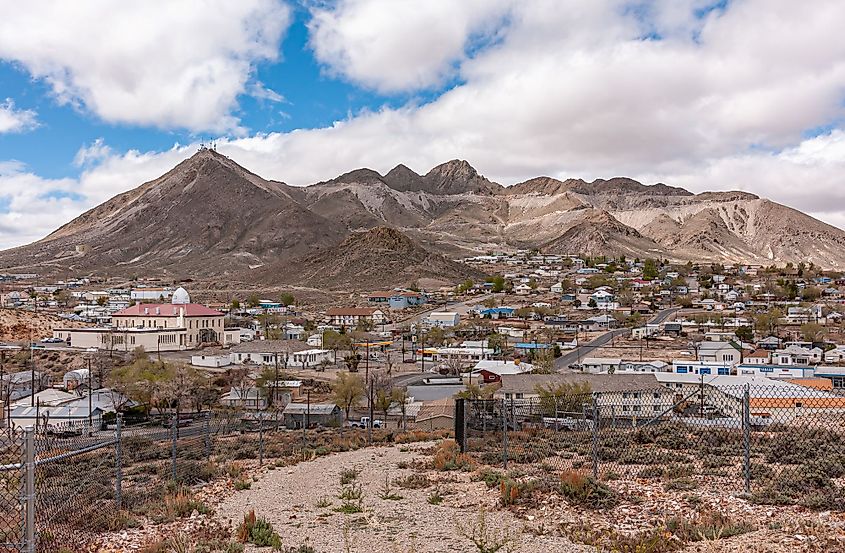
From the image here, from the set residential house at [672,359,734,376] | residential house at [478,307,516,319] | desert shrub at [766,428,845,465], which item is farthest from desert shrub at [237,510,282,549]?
residential house at [478,307,516,319]

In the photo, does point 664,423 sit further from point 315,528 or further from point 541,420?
point 315,528

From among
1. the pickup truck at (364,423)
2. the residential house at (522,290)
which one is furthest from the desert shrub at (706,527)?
the residential house at (522,290)

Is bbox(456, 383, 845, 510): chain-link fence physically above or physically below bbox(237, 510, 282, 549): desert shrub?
above

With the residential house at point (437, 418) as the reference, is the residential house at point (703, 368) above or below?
above

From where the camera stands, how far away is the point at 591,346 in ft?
195

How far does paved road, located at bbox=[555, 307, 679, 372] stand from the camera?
165ft

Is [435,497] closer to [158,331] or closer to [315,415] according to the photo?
[315,415]

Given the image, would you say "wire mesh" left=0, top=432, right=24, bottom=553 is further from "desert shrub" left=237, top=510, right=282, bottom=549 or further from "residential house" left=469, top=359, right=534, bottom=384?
"residential house" left=469, top=359, right=534, bottom=384

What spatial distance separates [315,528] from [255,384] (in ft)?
109

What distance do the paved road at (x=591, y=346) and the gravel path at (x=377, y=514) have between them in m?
35.0

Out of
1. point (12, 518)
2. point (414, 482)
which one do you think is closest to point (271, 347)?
point (414, 482)

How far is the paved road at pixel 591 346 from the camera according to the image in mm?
50156

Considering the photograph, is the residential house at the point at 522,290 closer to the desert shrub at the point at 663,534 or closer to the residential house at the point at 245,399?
the residential house at the point at 245,399

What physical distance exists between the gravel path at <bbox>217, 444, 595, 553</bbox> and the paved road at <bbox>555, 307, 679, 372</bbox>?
35011mm
